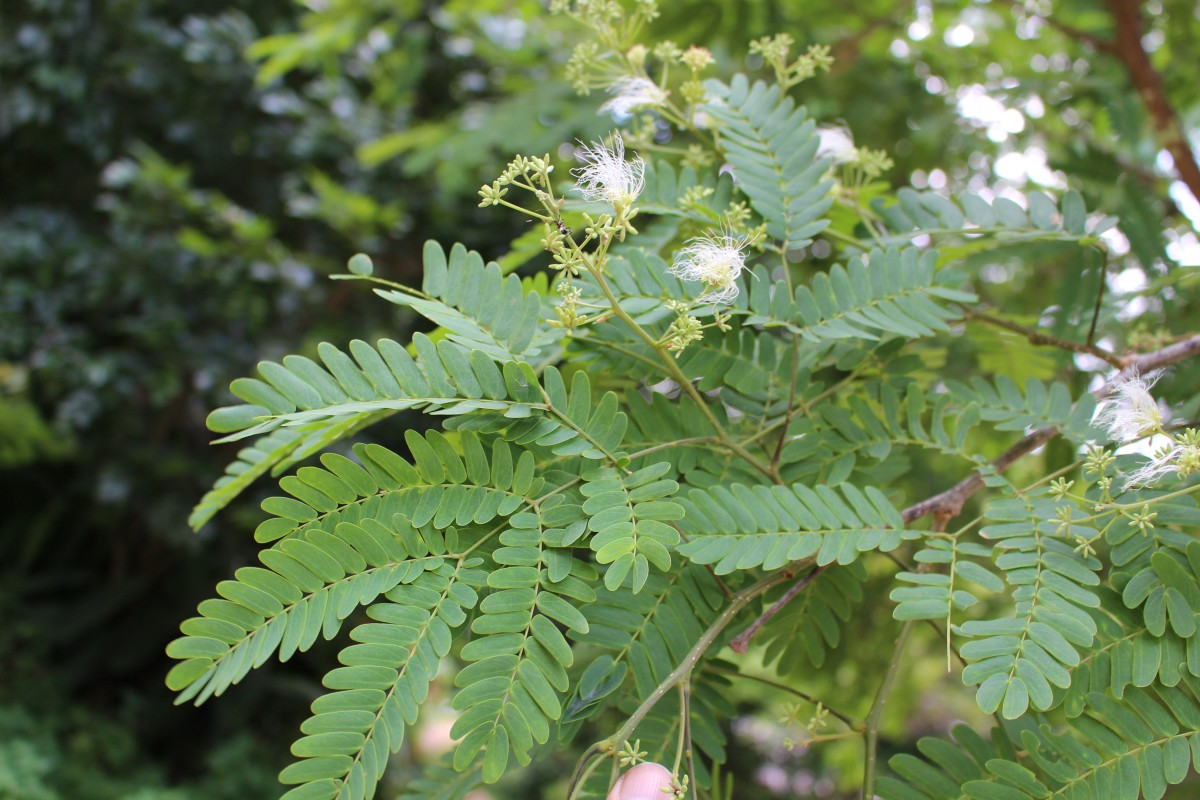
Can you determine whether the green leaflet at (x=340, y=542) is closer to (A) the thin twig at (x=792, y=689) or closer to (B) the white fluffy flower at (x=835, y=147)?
(A) the thin twig at (x=792, y=689)

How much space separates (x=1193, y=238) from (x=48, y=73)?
2477 millimetres

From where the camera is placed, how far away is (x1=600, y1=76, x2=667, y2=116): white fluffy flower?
788 mm

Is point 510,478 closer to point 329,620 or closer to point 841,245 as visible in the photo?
point 329,620

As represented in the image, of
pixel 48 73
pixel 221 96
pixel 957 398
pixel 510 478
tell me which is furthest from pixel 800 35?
pixel 48 73

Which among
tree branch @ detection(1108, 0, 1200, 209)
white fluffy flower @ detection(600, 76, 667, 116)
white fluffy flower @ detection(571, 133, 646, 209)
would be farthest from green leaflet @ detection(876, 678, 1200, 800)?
tree branch @ detection(1108, 0, 1200, 209)

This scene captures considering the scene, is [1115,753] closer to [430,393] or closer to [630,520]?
[630,520]

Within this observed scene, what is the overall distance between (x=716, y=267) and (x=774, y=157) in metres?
0.24

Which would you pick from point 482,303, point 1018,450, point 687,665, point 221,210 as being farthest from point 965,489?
point 221,210

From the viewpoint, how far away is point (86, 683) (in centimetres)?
258

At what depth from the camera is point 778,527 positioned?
0.61 m

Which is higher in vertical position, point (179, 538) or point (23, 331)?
point (23, 331)

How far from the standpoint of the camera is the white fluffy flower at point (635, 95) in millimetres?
788

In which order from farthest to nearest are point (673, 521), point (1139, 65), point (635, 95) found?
1. point (1139, 65)
2. point (635, 95)
3. point (673, 521)

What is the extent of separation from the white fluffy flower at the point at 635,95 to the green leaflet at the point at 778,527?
0.38 meters
